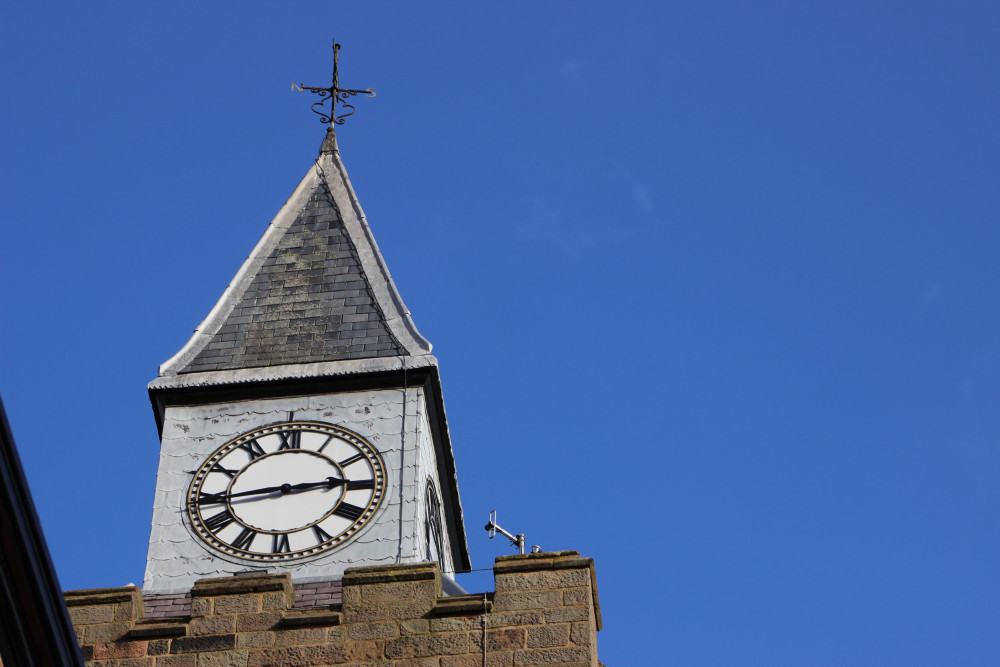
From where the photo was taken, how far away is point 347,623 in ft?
59.1

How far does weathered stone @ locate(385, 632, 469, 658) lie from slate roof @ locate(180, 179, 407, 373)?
5241mm

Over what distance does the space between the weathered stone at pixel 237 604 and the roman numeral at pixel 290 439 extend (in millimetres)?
3137

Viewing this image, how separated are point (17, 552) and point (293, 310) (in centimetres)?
1076

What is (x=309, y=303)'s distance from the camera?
23.5m

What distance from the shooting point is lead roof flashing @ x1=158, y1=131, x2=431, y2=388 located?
2250cm

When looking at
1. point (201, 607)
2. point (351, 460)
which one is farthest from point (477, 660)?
point (351, 460)

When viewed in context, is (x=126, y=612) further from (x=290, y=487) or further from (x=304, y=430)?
(x=304, y=430)

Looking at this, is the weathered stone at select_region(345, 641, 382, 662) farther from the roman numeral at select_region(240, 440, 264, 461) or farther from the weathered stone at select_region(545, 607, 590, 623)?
the roman numeral at select_region(240, 440, 264, 461)

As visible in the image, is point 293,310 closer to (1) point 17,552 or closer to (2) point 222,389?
(2) point 222,389

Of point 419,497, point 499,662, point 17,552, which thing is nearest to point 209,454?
point 419,497

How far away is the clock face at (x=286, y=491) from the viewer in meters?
20.3

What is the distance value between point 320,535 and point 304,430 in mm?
1563

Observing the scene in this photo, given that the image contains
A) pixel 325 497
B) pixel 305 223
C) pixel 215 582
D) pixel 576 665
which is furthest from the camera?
pixel 305 223

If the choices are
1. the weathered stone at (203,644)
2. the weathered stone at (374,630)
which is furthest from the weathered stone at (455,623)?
the weathered stone at (203,644)
